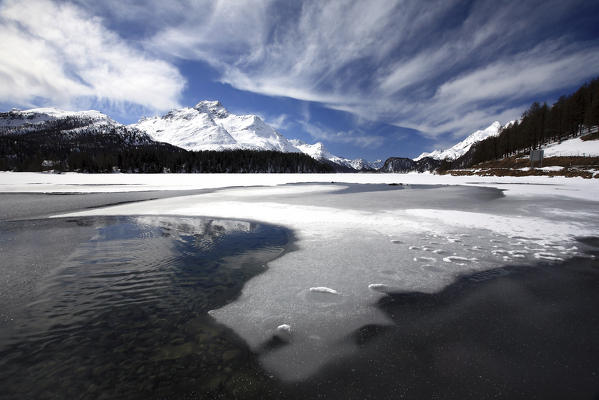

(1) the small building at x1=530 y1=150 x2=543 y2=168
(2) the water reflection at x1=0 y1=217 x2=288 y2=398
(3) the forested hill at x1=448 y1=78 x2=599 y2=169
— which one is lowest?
(2) the water reflection at x1=0 y1=217 x2=288 y2=398

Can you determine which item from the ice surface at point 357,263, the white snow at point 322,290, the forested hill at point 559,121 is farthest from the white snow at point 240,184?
the forested hill at point 559,121

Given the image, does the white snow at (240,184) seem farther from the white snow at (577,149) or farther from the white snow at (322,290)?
the white snow at (322,290)

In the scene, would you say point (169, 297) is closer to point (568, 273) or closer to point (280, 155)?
point (568, 273)

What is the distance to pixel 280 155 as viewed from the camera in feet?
474

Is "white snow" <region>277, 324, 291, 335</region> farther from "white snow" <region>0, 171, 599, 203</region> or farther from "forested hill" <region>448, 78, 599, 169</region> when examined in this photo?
"forested hill" <region>448, 78, 599, 169</region>

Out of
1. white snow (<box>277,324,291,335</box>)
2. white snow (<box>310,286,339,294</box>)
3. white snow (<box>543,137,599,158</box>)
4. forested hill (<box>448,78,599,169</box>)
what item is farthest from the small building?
white snow (<box>277,324,291,335</box>)

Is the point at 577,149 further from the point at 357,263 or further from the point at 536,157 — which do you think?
the point at 357,263

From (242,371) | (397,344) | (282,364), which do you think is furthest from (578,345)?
(242,371)

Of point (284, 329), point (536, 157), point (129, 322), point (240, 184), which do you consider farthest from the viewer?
point (536, 157)

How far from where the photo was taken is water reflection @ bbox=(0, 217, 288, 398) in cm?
253

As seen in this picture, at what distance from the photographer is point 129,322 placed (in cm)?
354

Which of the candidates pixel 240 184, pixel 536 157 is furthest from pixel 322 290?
pixel 536 157

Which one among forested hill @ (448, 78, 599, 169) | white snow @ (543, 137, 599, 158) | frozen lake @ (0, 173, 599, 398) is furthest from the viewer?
forested hill @ (448, 78, 599, 169)

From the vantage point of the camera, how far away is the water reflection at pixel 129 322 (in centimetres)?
253
